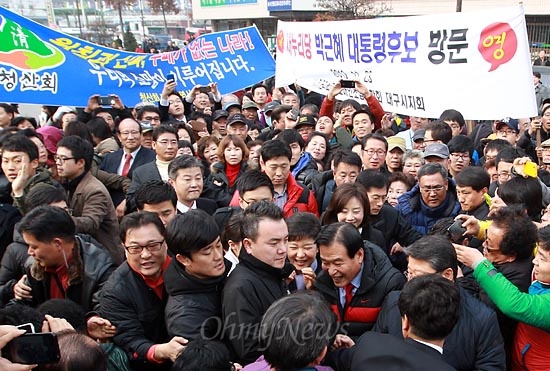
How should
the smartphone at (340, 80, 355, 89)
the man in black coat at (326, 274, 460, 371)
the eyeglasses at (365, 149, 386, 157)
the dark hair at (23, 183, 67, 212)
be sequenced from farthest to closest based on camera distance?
1. the smartphone at (340, 80, 355, 89)
2. the eyeglasses at (365, 149, 386, 157)
3. the dark hair at (23, 183, 67, 212)
4. the man in black coat at (326, 274, 460, 371)

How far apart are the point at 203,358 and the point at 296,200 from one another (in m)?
2.25

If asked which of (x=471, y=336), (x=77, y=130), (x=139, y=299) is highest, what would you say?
(x=77, y=130)

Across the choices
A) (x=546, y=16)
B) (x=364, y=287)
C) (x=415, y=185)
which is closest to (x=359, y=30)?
(x=415, y=185)

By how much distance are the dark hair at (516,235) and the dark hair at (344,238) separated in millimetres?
764

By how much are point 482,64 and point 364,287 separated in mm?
3553

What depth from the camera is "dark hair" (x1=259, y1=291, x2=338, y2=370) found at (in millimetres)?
1763

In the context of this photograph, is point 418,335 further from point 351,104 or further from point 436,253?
point 351,104

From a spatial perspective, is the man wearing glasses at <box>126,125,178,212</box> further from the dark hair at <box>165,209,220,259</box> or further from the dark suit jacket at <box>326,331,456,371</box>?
the dark suit jacket at <box>326,331,456,371</box>

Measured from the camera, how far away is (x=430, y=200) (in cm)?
378

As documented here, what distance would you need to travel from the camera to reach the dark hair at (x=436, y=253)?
232 centimetres

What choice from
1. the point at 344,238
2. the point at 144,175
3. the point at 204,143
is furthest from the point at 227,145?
the point at 344,238

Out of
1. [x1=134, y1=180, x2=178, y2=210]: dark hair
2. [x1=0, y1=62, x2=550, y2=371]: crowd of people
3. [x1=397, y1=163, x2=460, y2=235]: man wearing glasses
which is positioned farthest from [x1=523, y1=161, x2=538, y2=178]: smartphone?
[x1=134, y1=180, x2=178, y2=210]: dark hair

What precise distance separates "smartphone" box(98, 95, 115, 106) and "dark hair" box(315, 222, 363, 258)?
519 cm

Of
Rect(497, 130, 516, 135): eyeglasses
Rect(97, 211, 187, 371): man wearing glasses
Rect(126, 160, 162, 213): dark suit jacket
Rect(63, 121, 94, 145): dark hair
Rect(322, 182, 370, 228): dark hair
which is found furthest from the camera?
Rect(497, 130, 516, 135): eyeglasses
